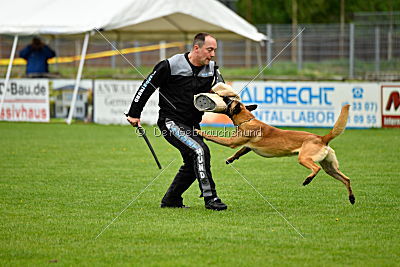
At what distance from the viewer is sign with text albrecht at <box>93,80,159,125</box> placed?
62.8 feet

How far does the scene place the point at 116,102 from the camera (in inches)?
767

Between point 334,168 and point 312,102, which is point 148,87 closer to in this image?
point 334,168

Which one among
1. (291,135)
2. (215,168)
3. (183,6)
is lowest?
(215,168)

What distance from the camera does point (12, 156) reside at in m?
13.1

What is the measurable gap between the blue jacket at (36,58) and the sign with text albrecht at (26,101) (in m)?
1.55

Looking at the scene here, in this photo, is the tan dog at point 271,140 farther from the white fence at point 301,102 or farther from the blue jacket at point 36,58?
the blue jacket at point 36,58

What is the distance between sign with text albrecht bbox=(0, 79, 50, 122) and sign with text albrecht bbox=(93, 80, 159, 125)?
1.39 metres

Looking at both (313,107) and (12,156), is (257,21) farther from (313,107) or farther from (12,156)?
(12,156)

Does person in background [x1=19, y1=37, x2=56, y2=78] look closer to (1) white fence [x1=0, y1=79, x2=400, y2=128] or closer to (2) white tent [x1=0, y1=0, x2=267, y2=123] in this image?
(2) white tent [x1=0, y1=0, x2=267, y2=123]

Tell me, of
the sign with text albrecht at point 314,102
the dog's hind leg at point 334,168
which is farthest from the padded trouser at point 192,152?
the sign with text albrecht at point 314,102

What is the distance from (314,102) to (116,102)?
5184mm

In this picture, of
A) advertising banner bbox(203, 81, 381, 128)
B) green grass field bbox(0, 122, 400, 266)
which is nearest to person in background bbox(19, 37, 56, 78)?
advertising banner bbox(203, 81, 381, 128)

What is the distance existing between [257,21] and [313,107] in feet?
42.1

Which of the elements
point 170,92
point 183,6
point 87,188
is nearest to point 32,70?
point 183,6
